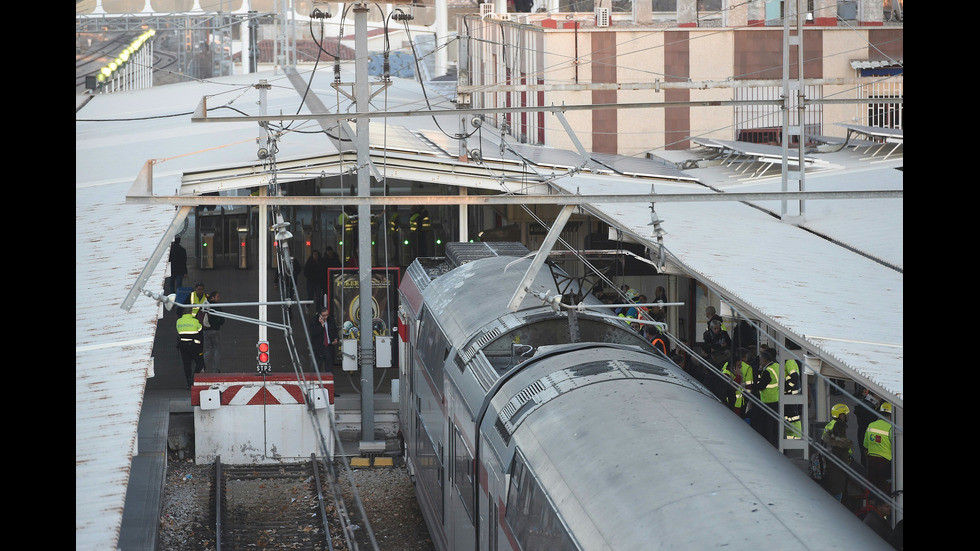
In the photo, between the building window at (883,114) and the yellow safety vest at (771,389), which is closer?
the yellow safety vest at (771,389)

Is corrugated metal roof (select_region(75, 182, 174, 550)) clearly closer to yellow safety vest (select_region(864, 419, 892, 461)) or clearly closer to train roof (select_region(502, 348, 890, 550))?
train roof (select_region(502, 348, 890, 550))

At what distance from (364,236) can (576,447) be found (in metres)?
9.61

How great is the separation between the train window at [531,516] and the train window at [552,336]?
6.08ft

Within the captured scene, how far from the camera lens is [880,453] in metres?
11.0

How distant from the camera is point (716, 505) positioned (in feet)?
19.4

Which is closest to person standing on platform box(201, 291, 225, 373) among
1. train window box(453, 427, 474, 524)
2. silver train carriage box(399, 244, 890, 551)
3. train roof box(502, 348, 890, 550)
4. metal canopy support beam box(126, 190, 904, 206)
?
silver train carriage box(399, 244, 890, 551)

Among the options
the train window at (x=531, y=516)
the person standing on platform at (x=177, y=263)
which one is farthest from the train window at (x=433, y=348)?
the person standing on platform at (x=177, y=263)

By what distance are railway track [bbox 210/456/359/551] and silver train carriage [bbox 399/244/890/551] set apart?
5.73 ft

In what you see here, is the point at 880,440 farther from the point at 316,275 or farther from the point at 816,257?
the point at 316,275

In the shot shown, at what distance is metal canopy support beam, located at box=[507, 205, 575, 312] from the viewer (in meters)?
8.33

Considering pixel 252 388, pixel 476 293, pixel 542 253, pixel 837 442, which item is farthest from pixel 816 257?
pixel 252 388

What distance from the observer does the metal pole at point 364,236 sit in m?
15.8

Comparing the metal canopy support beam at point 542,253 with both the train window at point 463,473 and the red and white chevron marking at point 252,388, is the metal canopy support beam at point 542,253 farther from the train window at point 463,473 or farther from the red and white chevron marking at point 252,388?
the red and white chevron marking at point 252,388
